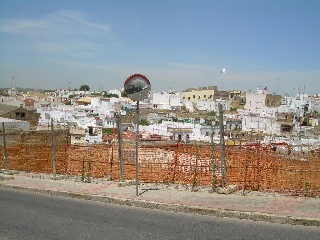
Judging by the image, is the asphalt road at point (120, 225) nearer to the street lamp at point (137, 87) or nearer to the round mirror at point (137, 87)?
the street lamp at point (137, 87)

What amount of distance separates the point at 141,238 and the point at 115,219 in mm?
1366

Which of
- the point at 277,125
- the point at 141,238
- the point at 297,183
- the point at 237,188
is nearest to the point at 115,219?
the point at 141,238

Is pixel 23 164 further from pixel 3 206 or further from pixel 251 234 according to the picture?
pixel 251 234

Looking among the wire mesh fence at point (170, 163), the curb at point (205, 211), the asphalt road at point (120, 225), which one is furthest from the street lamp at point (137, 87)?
the wire mesh fence at point (170, 163)

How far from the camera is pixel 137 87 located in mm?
8789

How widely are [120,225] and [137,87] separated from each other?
3365 mm

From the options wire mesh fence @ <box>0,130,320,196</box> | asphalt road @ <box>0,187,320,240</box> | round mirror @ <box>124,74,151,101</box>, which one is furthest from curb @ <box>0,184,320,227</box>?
round mirror @ <box>124,74,151,101</box>

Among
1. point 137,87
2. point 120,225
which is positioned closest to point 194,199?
point 120,225

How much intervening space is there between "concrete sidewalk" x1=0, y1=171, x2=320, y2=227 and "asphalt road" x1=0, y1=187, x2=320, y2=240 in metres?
0.18

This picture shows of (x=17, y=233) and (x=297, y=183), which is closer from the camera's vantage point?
(x=17, y=233)

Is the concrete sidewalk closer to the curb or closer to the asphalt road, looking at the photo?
the curb

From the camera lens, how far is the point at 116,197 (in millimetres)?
8742

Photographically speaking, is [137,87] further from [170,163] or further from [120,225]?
[120,225]

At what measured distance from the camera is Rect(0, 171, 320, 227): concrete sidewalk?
680 centimetres
